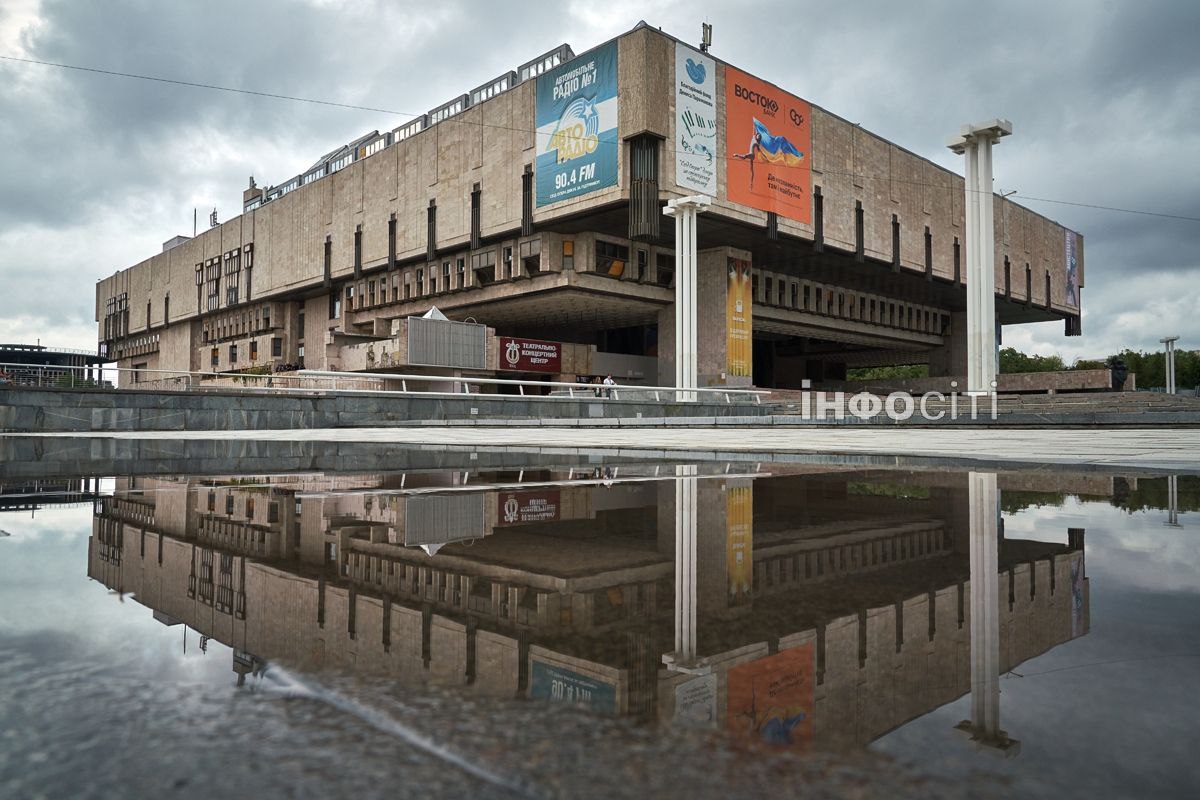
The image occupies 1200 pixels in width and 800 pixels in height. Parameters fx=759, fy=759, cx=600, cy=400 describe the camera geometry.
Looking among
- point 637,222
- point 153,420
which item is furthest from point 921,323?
point 153,420

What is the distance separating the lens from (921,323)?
55344 millimetres

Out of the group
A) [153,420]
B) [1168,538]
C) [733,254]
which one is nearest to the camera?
[1168,538]

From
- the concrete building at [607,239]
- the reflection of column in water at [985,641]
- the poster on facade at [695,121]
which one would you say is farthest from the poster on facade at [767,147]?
the reflection of column in water at [985,641]

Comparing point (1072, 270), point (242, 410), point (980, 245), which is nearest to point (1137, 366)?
point (1072, 270)

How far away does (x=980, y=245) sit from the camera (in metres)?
31.0

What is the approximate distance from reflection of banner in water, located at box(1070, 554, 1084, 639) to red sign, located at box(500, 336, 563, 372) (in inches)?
1521

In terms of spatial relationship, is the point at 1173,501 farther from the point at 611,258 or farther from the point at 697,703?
the point at 611,258

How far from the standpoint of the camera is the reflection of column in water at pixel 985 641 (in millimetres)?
1016

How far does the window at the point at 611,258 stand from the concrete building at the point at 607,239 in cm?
11

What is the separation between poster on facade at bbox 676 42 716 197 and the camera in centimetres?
3200

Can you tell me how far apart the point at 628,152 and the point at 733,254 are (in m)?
9.35

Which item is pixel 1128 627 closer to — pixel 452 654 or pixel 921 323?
pixel 452 654

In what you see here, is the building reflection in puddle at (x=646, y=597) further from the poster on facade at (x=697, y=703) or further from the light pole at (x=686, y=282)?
the light pole at (x=686, y=282)

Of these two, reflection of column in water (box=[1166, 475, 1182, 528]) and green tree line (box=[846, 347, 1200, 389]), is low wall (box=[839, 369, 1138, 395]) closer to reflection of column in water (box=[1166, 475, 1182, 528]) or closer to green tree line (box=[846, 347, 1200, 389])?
green tree line (box=[846, 347, 1200, 389])
